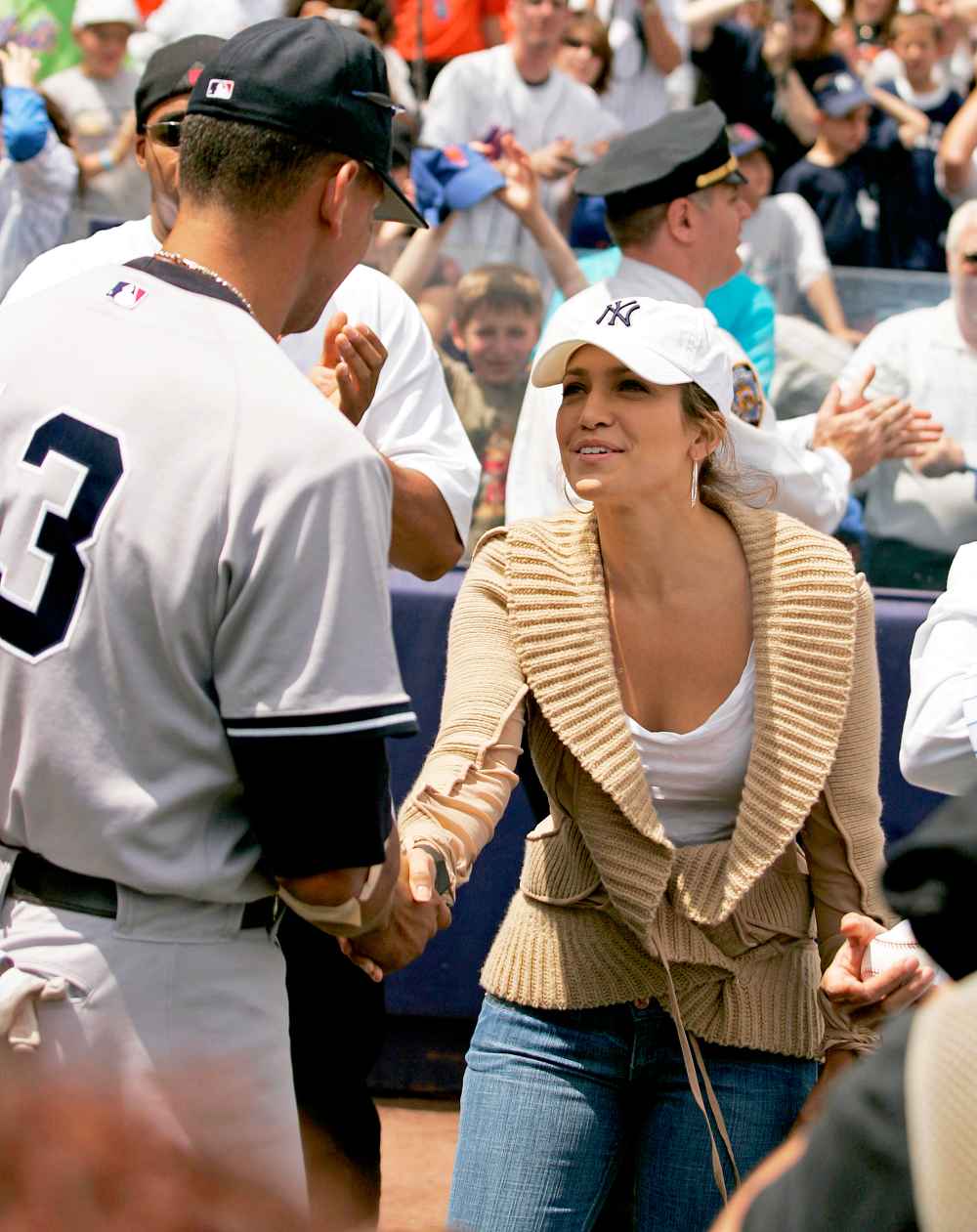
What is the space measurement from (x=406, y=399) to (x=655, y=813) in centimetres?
109

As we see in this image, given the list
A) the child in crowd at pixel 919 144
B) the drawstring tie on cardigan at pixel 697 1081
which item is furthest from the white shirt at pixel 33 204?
the drawstring tie on cardigan at pixel 697 1081

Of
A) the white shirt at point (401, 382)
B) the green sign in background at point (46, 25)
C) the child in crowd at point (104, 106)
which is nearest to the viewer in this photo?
the white shirt at point (401, 382)

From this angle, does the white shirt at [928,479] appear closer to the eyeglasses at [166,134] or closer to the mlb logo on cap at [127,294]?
the eyeglasses at [166,134]

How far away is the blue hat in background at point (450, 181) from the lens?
6238 mm

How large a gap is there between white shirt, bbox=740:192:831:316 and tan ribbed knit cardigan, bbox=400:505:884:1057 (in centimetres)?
333

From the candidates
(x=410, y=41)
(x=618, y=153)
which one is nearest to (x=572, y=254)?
(x=618, y=153)

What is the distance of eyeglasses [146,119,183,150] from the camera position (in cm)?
317

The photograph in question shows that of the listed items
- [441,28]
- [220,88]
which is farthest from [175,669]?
[441,28]

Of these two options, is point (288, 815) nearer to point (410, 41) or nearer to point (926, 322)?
point (926, 322)

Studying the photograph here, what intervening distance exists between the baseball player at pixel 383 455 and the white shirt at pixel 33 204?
134 inches

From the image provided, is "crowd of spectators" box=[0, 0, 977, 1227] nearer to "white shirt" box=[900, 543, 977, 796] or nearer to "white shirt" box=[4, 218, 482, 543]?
"white shirt" box=[4, 218, 482, 543]

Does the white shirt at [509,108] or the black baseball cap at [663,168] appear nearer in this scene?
the black baseball cap at [663,168]

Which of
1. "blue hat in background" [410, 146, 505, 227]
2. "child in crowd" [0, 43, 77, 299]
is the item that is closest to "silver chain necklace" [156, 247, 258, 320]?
"blue hat in background" [410, 146, 505, 227]

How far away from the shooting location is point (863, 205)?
859cm
